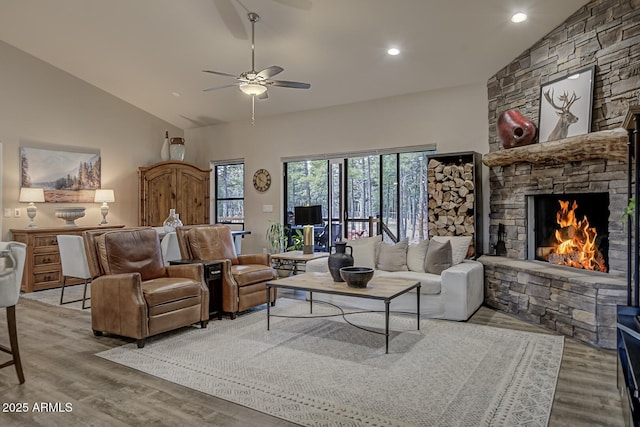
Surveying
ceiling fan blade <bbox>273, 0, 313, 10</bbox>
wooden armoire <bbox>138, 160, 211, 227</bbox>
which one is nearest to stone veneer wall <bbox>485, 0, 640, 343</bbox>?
ceiling fan blade <bbox>273, 0, 313, 10</bbox>

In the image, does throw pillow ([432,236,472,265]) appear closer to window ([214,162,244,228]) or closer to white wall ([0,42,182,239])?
window ([214,162,244,228])

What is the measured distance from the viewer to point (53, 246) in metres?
6.17

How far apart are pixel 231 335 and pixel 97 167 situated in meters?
5.12

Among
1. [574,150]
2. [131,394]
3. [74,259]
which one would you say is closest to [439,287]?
[574,150]

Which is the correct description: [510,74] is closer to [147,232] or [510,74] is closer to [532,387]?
[532,387]

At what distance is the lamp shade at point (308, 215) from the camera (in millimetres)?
6238

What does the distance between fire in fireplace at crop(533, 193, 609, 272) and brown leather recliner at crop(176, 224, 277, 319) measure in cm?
320

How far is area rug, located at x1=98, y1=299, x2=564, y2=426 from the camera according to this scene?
2404 millimetres

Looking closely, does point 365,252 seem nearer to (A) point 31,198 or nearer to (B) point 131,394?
(B) point 131,394

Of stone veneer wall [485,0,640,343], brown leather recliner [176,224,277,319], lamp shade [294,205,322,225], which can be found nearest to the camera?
stone veneer wall [485,0,640,343]

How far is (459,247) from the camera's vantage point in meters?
4.88

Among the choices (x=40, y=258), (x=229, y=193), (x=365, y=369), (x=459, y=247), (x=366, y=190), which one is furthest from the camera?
(x=229, y=193)

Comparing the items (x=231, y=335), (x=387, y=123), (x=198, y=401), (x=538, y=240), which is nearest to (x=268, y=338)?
(x=231, y=335)

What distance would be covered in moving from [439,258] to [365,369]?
80.6 inches
